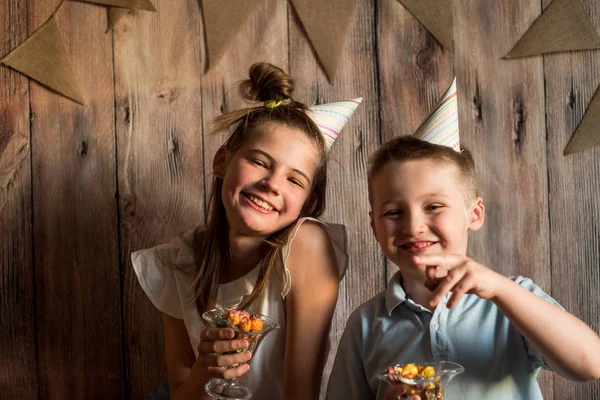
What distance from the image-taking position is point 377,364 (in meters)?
1.42

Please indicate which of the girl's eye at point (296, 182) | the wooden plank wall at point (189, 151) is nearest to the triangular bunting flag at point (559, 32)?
the wooden plank wall at point (189, 151)

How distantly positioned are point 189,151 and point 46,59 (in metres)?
0.47

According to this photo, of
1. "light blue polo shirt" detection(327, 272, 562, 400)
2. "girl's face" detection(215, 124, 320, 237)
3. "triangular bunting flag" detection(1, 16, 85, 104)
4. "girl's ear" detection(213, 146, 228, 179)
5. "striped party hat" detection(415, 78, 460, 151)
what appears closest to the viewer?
"light blue polo shirt" detection(327, 272, 562, 400)

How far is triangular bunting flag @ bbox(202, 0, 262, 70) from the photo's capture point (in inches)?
71.2

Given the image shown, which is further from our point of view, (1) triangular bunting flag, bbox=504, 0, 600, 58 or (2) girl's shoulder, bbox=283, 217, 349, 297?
(1) triangular bunting flag, bbox=504, 0, 600, 58

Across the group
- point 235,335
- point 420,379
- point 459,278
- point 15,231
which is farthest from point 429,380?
point 15,231

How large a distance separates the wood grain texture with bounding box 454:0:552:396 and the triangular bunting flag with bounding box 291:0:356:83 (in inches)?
12.5

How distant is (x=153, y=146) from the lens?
186 cm

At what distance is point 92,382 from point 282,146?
0.91 m

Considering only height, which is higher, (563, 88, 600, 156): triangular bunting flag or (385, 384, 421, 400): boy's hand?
(563, 88, 600, 156): triangular bunting flag

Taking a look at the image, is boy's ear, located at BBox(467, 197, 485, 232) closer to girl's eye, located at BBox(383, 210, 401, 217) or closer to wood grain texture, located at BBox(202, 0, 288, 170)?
girl's eye, located at BBox(383, 210, 401, 217)

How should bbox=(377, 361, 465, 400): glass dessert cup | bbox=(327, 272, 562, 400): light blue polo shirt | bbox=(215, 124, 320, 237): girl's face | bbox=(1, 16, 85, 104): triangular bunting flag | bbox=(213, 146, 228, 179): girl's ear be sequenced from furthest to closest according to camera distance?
1. bbox=(1, 16, 85, 104): triangular bunting flag
2. bbox=(213, 146, 228, 179): girl's ear
3. bbox=(215, 124, 320, 237): girl's face
4. bbox=(327, 272, 562, 400): light blue polo shirt
5. bbox=(377, 361, 465, 400): glass dessert cup

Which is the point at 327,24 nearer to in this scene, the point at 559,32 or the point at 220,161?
the point at 220,161

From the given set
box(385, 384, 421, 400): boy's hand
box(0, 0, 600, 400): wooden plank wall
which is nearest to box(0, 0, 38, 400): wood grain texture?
box(0, 0, 600, 400): wooden plank wall
